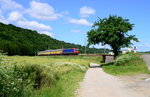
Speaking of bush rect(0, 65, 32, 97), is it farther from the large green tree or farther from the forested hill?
the forested hill

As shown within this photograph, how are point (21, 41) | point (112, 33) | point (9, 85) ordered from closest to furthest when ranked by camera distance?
1. point (9, 85)
2. point (112, 33)
3. point (21, 41)

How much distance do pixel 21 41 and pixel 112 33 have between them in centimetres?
11639

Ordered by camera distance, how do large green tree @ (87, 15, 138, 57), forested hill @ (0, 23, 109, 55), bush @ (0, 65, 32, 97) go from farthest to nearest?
forested hill @ (0, 23, 109, 55) → large green tree @ (87, 15, 138, 57) → bush @ (0, 65, 32, 97)

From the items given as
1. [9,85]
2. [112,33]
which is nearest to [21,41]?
[112,33]

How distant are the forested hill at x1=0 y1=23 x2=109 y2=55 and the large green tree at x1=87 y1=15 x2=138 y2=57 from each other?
62.2 m

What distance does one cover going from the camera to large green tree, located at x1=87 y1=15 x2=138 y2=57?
40250 mm

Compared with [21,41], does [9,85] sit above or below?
below

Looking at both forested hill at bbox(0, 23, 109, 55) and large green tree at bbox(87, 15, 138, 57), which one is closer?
large green tree at bbox(87, 15, 138, 57)

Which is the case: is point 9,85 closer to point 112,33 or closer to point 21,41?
point 112,33

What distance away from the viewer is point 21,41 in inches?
5920

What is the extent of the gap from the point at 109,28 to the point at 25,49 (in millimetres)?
93951

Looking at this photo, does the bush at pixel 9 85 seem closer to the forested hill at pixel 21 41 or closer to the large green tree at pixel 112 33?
the large green tree at pixel 112 33

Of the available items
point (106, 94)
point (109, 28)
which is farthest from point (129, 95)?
point (109, 28)

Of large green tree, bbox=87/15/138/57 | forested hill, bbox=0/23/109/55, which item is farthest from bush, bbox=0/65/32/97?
forested hill, bbox=0/23/109/55
